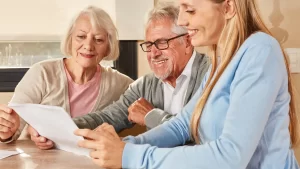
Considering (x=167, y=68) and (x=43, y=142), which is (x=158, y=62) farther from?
(x=43, y=142)

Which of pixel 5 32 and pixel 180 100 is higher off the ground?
pixel 5 32

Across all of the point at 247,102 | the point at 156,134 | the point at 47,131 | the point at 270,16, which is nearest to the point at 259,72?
the point at 247,102

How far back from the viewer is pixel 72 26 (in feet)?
7.20

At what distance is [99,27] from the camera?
216 centimetres

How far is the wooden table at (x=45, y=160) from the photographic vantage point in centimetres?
137

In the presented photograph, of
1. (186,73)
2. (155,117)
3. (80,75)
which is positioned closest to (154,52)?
(186,73)

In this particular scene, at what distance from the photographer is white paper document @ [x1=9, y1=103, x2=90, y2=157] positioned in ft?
4.71

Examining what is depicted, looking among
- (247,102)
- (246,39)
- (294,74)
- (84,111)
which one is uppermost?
(246,39)

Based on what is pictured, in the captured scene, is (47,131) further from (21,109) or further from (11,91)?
(11,91)

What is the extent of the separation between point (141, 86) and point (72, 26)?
42 centimetres

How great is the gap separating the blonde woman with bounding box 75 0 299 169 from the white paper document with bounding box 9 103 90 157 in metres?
0.09

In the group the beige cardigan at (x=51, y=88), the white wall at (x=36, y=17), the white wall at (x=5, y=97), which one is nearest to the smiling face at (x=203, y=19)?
the beige cardigan at (x=51, y=88)

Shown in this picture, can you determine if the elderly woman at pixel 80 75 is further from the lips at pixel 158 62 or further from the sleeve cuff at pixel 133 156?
the sleeve cuff at pixel 133 156

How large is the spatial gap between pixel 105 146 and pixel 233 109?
35cm
